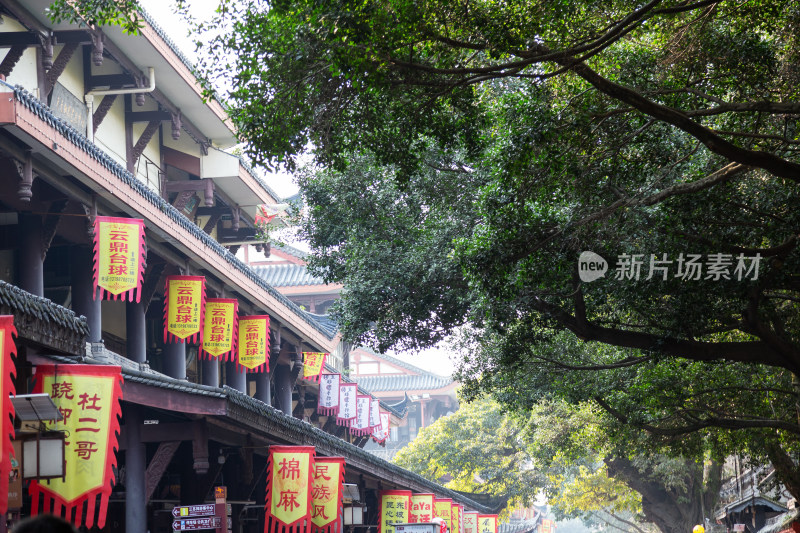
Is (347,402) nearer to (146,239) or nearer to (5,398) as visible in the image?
(146,239)

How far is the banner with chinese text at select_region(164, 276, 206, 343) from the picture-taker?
17.0 m

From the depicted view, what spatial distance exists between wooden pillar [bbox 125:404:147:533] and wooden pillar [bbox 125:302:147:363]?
3728 mm

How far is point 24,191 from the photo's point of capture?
12.1 metres

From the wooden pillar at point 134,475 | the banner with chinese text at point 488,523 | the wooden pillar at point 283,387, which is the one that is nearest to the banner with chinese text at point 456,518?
the banner with chinese text at point 488,523

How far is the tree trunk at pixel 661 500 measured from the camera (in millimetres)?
35438

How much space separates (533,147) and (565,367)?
8.06m

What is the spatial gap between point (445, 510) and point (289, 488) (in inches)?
663

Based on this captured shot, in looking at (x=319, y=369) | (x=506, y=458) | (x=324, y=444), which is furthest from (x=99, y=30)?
(x=506, y=458)

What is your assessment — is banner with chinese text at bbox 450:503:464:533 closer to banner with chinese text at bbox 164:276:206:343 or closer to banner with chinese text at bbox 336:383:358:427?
banner with chinese text at bbox 336:383:358:427

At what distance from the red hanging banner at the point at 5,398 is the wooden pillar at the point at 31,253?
230 inches

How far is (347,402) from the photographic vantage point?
101 feet

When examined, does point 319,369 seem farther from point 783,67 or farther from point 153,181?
point 783,67

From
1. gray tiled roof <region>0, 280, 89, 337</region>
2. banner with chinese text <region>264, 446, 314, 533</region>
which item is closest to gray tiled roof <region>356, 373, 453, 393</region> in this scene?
banner with chinese text <region>264, 446, 314, 533</region>

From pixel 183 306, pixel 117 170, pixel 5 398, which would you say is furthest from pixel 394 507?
pixel 5 398
